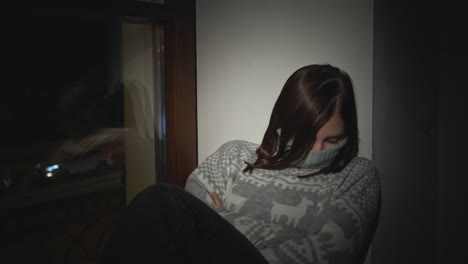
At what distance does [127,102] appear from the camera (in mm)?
2023

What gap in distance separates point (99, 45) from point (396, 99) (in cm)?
170

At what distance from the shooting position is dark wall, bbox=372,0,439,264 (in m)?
0.85

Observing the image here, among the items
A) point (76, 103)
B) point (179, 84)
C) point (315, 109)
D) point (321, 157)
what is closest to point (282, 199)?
point (321, 157)

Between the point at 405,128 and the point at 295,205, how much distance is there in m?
0.39

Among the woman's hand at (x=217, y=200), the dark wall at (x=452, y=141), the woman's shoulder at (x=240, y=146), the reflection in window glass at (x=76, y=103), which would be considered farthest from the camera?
the reflection in window glass at (x=76, y=103)

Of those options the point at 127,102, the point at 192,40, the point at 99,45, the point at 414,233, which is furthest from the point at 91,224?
the point at 414,233

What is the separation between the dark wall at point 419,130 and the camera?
0.77 metres

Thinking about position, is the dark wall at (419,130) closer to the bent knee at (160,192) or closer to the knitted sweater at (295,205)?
the knitted sweater at (295,205)

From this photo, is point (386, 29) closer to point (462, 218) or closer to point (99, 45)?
point (462, 218)

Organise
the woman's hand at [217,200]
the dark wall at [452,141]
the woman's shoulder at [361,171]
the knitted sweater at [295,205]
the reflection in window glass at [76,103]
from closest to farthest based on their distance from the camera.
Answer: the dark wall at [452,141] < the knitted sweater at [295,205] < the woman's shoulder at [361,171] < the woman's hand at [217,200] < the reflection in window glass at [76,103]

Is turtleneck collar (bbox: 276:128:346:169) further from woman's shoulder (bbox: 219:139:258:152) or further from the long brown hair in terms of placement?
woman's shoulder (bbox: 219:139:258:152)

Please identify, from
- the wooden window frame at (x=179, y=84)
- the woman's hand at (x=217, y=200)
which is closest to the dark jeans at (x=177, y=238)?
the woman's hand at (x=217, y=200)

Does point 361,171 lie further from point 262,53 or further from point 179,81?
point 179,81

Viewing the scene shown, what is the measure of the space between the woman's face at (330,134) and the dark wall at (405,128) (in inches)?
4.2
